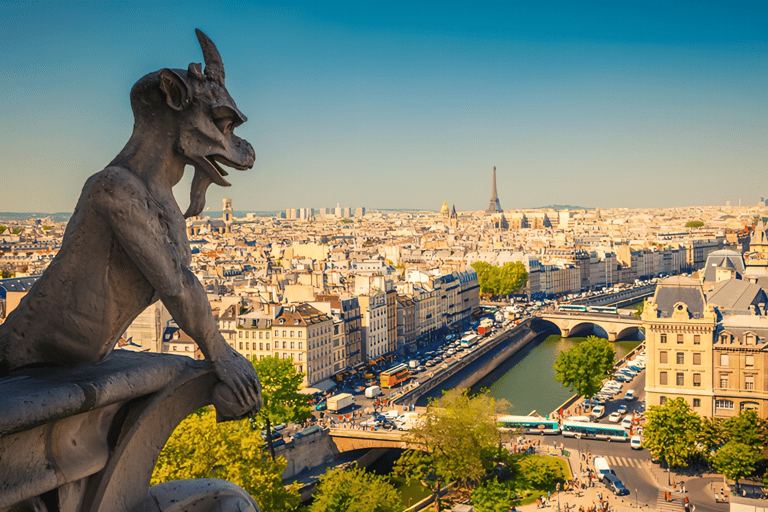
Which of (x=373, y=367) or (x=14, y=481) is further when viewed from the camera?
(x=373, y=367)

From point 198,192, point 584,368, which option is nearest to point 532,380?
point 584,368

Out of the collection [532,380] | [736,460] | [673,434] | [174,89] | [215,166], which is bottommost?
[532,380]

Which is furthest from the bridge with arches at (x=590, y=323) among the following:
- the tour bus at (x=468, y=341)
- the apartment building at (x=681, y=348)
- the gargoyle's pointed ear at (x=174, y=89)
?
the gargoyle's pointed ear at (x=174, y=89)

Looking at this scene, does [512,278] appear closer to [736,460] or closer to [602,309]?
[602,309]

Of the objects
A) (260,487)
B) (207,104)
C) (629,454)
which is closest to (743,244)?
(629,454)

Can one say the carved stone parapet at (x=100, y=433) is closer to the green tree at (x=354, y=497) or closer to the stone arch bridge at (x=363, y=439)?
the green tree at (x=354, y=497)

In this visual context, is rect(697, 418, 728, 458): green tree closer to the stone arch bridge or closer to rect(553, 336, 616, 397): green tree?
rect(553, 336, 616, 397): green tree

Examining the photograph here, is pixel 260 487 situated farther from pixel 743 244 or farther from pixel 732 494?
pixel 743 244
